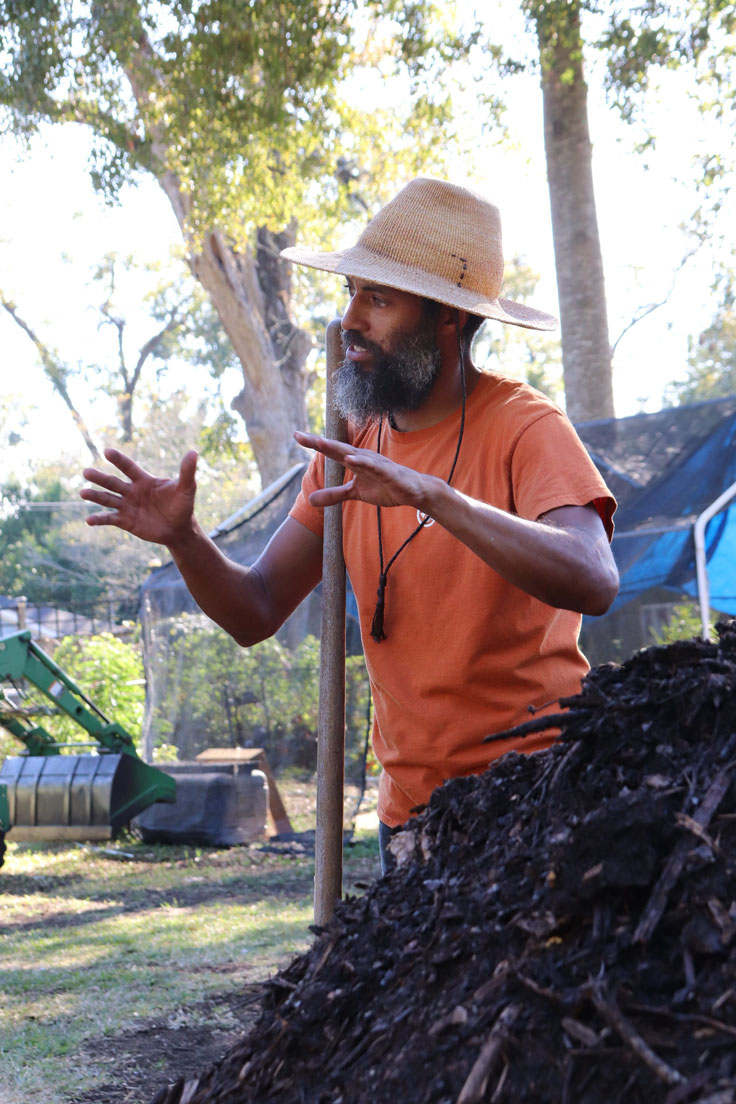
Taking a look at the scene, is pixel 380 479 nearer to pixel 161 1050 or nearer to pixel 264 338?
pixel 161 1050

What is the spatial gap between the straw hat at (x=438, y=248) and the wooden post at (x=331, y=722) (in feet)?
1.25

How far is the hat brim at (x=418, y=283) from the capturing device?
7.46 feet

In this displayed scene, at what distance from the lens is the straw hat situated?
7.64 feet

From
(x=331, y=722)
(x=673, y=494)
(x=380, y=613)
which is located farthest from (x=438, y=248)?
(x=673, y=494)

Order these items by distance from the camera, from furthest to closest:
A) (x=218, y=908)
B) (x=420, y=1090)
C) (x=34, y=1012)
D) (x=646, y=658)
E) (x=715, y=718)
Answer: (x=218, y=908) → (x=34, y=1012) → (x=646, y=658) → (x=715, y=718) → (x=420, y=1090)

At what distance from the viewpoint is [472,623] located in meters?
2.21

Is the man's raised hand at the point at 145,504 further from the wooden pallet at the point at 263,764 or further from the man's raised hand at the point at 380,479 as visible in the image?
the wooden pallet at the point at 263,764

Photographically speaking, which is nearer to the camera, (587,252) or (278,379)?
(587,252)

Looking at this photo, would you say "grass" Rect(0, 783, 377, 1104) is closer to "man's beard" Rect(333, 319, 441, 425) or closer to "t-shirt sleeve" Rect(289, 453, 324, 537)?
"t-shirt sleeve" Rect(289, 453, 324, 537)

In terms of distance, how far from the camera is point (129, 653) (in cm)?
1135

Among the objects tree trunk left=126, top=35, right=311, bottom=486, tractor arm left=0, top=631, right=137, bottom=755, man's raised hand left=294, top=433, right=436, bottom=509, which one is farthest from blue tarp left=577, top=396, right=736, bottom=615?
tree trunk left=126, top=35, right=311, bottom=486

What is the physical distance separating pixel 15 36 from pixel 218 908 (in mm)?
6928

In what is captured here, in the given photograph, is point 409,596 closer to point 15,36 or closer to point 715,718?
point 715,718

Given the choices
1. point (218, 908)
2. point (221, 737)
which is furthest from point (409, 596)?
point (221, 737)
